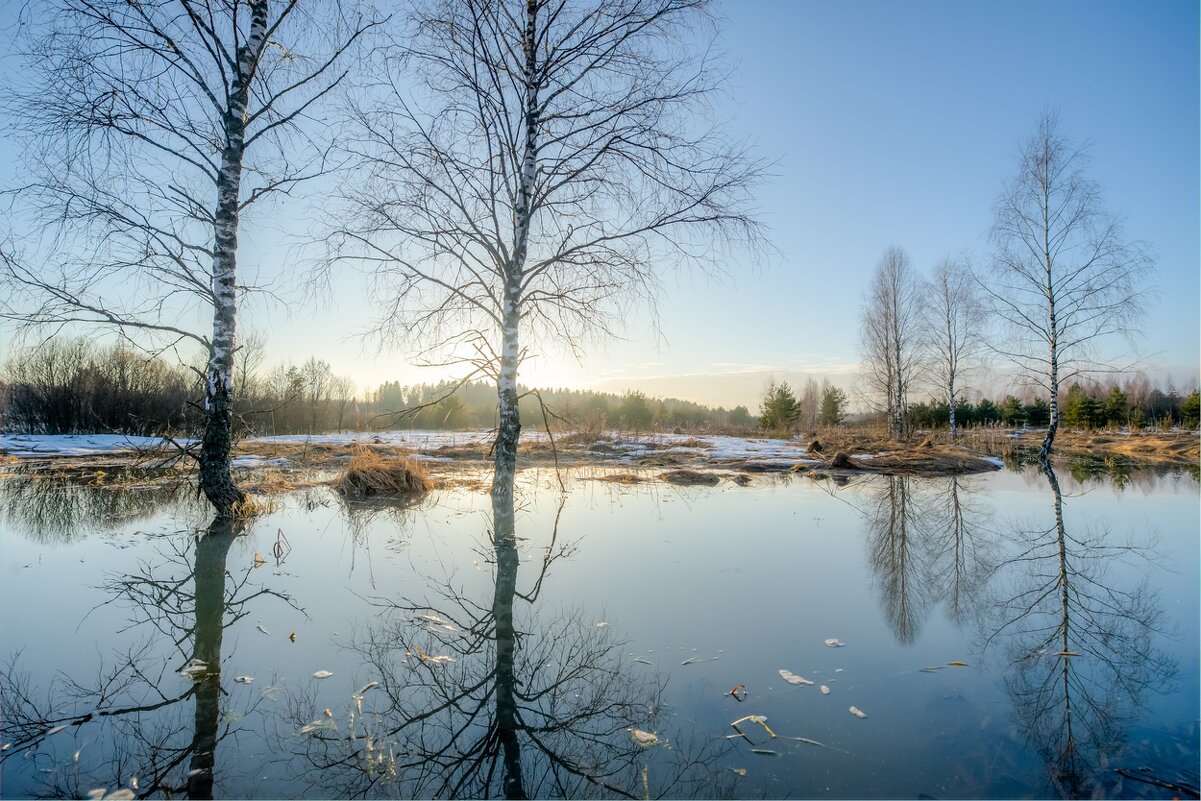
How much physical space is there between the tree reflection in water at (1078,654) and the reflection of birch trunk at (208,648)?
3624mm

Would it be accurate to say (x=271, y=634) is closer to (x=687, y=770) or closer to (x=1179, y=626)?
(x=687, y=770)

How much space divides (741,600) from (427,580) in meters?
2.84

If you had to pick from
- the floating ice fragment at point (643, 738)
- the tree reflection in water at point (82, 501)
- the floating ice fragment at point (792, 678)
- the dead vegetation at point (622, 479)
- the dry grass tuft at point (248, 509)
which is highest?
the dry grass tuft at point (248, 509)

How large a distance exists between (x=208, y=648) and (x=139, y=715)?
2.72 ft

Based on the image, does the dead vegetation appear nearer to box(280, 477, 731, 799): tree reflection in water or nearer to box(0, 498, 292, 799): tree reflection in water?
box(280, 477, 731, 799): tree reflection in water

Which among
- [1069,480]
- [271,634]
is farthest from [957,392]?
[271,634]

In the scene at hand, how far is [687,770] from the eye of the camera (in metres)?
2.33

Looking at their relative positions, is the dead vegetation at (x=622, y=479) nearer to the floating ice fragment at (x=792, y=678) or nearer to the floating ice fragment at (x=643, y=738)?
the floating ice fragment at (x=792, y=678)

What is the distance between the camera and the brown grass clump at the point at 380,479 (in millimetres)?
10305

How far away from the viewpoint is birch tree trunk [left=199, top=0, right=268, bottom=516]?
24.1 ft

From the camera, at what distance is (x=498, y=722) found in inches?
104

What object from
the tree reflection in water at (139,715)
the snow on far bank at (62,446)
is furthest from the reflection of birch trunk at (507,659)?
the snow on far bank at (62,446)

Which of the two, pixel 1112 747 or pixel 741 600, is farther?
pixel 741 600

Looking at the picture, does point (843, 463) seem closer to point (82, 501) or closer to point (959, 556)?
point (959, 556)
